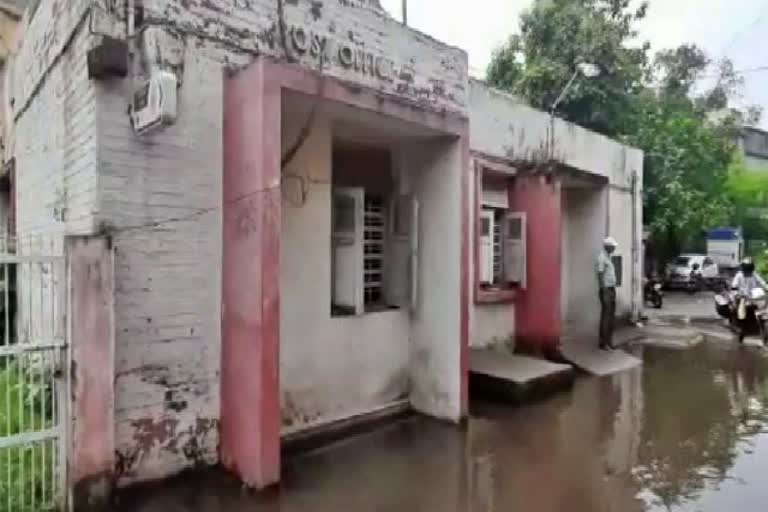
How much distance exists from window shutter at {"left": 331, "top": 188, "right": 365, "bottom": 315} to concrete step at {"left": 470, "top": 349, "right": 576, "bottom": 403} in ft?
6.95

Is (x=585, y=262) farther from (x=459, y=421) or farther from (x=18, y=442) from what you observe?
(x=18, y=442)

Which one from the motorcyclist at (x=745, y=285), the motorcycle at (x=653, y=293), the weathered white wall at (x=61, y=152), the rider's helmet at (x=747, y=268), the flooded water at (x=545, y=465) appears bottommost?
the flooded water at (x=545, y=465)

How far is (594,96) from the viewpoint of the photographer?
1812 centimetres

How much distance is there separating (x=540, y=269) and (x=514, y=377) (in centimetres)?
245

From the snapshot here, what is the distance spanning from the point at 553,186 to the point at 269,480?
6.89m

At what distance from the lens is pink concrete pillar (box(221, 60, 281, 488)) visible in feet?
15.9

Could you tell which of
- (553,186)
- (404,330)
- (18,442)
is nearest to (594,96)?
(553,186)

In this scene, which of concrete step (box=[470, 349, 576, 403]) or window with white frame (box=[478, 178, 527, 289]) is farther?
window with white frame (box=[478, 178, 527, 289])

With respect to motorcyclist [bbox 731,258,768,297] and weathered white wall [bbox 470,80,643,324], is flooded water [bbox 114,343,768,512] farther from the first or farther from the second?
motorcyclist [bbox 731,258,768,297]

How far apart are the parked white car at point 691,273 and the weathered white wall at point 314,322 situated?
22122mm

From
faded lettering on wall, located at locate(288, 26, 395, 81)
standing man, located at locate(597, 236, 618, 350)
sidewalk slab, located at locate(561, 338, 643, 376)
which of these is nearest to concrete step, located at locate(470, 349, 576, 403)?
sidewalk slab, located at locate(561, 338, 643, 376)

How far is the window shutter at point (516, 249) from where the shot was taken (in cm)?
978

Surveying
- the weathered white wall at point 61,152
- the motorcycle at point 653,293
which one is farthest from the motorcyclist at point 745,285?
the weathered white wall at point 61,152

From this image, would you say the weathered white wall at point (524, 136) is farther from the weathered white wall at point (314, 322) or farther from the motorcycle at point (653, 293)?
the motorcycle at point (653, 293)
